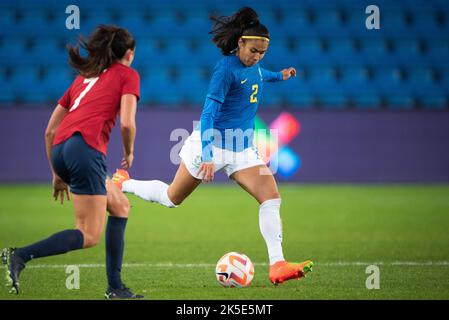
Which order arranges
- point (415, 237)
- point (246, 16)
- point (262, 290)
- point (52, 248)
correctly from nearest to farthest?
1. point (52, 248)
2. point (262, 290)
3. point (246, 16)
4. point (415, 237)

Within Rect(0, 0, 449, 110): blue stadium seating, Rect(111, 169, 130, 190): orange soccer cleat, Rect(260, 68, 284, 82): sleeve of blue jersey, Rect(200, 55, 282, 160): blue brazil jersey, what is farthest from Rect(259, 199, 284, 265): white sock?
Rect(0, 0, 449, 110): blue stadium seating

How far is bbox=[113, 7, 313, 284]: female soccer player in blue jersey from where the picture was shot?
6.11m

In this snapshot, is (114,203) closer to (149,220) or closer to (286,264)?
(286,264)

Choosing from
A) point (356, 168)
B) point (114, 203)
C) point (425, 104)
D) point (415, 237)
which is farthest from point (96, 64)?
point (425, 104)

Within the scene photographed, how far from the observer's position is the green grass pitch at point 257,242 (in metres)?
5.81

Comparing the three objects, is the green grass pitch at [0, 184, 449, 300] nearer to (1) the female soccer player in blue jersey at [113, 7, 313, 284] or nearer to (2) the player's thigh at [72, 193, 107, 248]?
(2) the player's thigh at [72, 193, 107, 248]

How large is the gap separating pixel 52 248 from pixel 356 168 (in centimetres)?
1192

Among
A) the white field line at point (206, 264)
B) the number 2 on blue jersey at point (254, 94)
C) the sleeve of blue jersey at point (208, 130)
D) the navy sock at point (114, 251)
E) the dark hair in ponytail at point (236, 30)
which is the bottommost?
the white field line at point (206, 264)

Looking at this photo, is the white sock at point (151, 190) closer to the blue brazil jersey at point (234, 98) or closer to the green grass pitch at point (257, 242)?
the green grass pitch at point (257, 242)

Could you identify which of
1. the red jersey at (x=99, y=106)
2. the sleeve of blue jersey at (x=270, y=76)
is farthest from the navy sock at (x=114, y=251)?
the sleeve of blue jersey at (x=270, y=76)

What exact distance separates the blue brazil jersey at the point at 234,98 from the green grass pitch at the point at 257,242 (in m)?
1.14

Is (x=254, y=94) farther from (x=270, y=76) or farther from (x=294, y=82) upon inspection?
(x=294, y=82)

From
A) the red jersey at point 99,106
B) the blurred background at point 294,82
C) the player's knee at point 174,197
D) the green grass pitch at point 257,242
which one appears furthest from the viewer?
the blurred background at point 294,82

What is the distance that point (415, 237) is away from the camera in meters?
9.17
